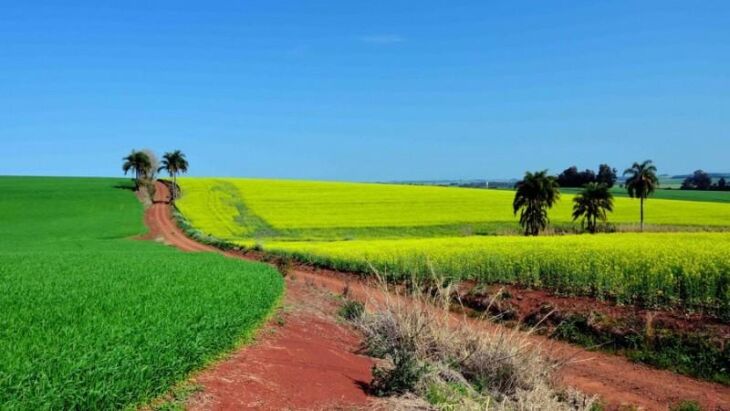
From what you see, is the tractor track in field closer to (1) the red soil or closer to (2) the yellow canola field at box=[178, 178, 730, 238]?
(1) the red soil

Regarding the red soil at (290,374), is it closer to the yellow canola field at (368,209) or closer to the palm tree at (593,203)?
the yellow canola field at (368,209)

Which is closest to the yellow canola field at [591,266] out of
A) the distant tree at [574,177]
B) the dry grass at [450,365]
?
the dry grass at [450,365]

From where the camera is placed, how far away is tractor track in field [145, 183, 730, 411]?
26.2 ft

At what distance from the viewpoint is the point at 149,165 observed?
272ft

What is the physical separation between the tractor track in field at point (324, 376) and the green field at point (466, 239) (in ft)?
8.39

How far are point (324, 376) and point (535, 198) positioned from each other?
4437 cm

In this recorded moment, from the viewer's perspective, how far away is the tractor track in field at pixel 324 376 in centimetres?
798

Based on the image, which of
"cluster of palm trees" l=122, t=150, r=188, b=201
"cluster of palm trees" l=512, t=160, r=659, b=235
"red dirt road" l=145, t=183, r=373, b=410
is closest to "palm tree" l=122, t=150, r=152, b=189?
"cluster of palm trees" l=122, t=150, r=188, b=201

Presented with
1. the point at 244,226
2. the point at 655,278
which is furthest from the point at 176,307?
the point at 244,226

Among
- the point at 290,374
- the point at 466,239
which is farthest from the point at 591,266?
the point at 290,374

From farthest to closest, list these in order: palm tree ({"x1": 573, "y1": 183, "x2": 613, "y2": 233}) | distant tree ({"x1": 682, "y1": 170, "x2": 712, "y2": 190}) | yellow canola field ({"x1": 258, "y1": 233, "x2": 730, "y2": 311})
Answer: distant tree ({"x1": 682, "y1": 170, "x2": 712, "y2": 190})
palm tree ({"x1": 573, "y1": 183, "x2": 613, "y2": 233})
yellow canola field ({"x1": 258, "y1": 233, "x2": 730, "y2": 311})

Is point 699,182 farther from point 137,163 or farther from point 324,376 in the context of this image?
point 324,376

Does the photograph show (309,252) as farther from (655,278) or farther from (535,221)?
(535,221)

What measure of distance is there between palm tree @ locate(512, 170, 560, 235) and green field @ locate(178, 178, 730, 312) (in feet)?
8.76
